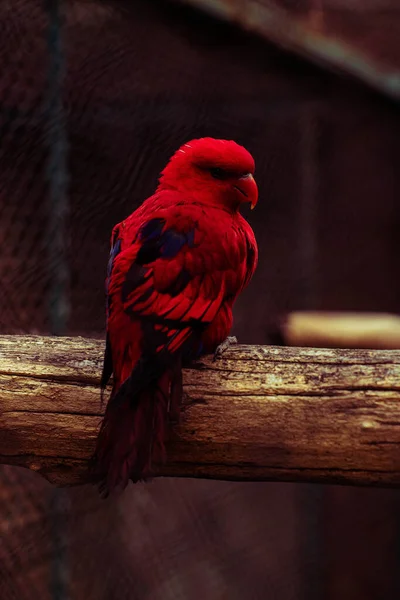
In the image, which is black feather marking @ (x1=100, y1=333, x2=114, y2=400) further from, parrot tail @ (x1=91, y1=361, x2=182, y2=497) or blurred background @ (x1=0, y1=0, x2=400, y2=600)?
blurred background @ (x1=0, y1=0, x2=400, y2=600)

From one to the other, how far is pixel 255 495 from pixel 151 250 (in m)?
1.43

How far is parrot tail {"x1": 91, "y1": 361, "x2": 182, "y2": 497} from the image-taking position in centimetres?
92

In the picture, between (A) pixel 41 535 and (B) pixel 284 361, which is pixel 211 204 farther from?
(A) pixel 41 535

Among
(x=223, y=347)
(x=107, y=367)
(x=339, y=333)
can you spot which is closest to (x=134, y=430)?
(x=107, y=367)

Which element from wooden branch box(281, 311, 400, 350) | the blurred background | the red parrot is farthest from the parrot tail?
wooden branch box(281, 311, 400, 350)

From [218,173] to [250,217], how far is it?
866 millimetres

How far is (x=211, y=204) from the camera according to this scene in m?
1.20

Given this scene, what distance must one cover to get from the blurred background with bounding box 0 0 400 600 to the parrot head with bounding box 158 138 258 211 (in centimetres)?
46

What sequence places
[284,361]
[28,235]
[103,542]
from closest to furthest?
[284,361] < [28,235] < [103,542]

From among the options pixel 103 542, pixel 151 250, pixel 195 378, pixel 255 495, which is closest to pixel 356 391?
pixel 195 378

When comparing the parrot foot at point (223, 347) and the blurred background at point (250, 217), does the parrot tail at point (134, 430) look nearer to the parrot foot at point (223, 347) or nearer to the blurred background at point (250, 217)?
the parrot foot at point (223, 347)

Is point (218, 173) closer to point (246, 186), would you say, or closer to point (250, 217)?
A: point (246, 186)

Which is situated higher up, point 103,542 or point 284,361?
point 284,361

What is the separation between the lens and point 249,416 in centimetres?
98
